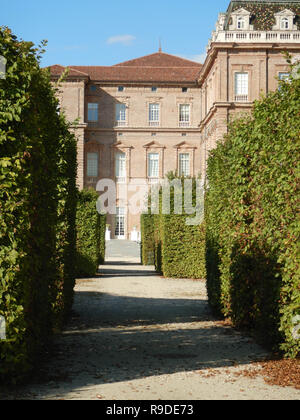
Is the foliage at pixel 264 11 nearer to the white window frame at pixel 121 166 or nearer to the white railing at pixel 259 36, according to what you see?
the white railing at pixel 259 36

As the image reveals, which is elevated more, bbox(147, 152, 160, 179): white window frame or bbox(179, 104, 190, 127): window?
bbox(179, 104, 190, 127): window

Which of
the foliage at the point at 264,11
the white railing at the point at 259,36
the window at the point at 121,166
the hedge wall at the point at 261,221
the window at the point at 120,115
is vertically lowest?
the hedge wall at the point at 261,221

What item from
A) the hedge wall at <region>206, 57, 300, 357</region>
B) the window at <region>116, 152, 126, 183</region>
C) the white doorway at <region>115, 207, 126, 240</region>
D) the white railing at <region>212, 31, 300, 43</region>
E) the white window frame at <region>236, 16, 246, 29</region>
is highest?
the white window frame at <region>236, 16, 246, 29</region>

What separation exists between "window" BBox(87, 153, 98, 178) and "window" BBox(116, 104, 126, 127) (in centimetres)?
352

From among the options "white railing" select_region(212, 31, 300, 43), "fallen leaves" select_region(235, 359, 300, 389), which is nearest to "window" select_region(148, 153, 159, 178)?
"white railing" select_region(212, 31, 300, 43)

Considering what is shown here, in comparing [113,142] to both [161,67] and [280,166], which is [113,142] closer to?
[161,67]

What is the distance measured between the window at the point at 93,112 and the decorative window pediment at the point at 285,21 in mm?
16817

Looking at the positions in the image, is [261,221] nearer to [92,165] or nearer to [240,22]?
[240,22]

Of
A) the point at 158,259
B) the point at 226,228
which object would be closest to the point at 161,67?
the point at 158,259

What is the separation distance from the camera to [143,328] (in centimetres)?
779

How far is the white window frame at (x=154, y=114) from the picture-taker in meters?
48.4

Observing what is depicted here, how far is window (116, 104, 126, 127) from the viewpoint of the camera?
158 feet

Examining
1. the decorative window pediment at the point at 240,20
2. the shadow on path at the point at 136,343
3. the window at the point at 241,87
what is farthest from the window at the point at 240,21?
the shadow on path at the point at 136,343

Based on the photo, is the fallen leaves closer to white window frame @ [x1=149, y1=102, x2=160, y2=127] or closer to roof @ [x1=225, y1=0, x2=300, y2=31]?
roof @ [x1=225, y1=0, x2=300, y2=31]
